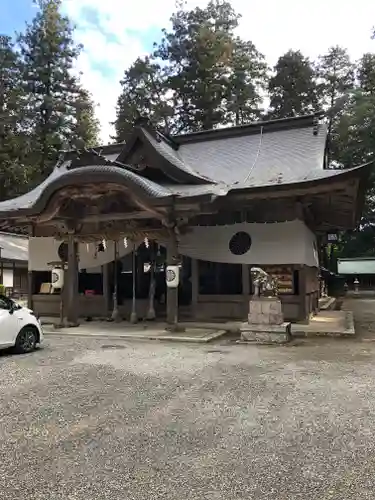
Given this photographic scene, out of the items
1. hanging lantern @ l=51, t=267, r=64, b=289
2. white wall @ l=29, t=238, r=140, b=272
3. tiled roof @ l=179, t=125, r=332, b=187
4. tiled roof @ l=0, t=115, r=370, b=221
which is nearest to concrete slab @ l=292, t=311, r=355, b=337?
tiled roof @ l=0, t=115, r=370, b=221

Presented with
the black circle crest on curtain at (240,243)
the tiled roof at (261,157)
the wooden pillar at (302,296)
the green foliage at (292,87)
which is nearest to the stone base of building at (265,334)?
the wooden pillar at (302,296)

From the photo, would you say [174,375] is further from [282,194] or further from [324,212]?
[324,212]

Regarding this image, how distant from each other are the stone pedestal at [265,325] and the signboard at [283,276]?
2.44 metres

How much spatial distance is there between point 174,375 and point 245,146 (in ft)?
35.0

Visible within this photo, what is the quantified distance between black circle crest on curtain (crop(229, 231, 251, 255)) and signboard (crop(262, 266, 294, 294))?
80cm

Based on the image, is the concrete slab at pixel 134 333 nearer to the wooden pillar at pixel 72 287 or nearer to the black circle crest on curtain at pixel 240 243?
the wooden pillar at pixel 72 287

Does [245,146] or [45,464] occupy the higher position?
[245,146]

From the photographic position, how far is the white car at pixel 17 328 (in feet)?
25.7

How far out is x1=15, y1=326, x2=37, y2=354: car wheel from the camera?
813 cm

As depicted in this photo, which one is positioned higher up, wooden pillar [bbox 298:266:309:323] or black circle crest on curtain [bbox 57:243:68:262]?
black circle crest on curtain [bbox 57:243:68:262]

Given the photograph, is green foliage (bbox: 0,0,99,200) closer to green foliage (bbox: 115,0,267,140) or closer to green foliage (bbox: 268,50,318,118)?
green foliage (bbox: 115,0,267,140)

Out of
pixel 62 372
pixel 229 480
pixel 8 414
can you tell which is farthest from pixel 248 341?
pixel 229 480

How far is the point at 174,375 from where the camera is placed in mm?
6391

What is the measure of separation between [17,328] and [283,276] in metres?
7.12
